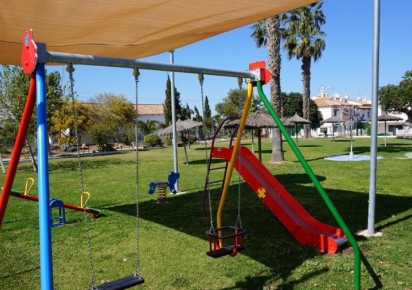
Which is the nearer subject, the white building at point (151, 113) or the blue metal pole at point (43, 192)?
the blue metal pole at point (43, 192)

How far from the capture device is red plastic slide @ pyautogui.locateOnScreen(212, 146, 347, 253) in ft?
19.0

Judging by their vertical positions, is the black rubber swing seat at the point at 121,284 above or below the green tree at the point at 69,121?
below

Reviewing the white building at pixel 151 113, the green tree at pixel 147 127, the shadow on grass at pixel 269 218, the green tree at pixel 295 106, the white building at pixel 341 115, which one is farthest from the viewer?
the white building at pixel 151 113

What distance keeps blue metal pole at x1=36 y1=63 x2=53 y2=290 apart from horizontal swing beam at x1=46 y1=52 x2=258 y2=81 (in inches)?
14.1

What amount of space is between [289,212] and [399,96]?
59.0 metres

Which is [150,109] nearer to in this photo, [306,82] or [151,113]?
[151,113]

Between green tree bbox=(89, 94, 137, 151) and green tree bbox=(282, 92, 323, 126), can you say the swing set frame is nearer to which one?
green tree bbox=(89, 94, 137, 151)

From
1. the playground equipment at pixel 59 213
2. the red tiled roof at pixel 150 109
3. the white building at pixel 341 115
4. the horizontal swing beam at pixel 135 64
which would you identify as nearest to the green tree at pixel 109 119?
the red tiled roof at pixel 150 109

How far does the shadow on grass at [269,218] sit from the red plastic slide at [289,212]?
0.20 metres

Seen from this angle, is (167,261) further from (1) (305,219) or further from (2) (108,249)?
(1) (305,219)

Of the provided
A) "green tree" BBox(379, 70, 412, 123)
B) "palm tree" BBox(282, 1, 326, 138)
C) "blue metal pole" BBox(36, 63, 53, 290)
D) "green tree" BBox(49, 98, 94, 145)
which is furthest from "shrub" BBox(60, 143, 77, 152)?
"green tree" BBox(379, 70, 412, 123)

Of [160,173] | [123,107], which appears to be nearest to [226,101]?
[123,107]

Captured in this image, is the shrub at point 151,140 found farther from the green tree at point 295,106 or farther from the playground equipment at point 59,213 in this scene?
the playground equipment at point 59,213

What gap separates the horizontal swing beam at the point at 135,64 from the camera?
3.38m
